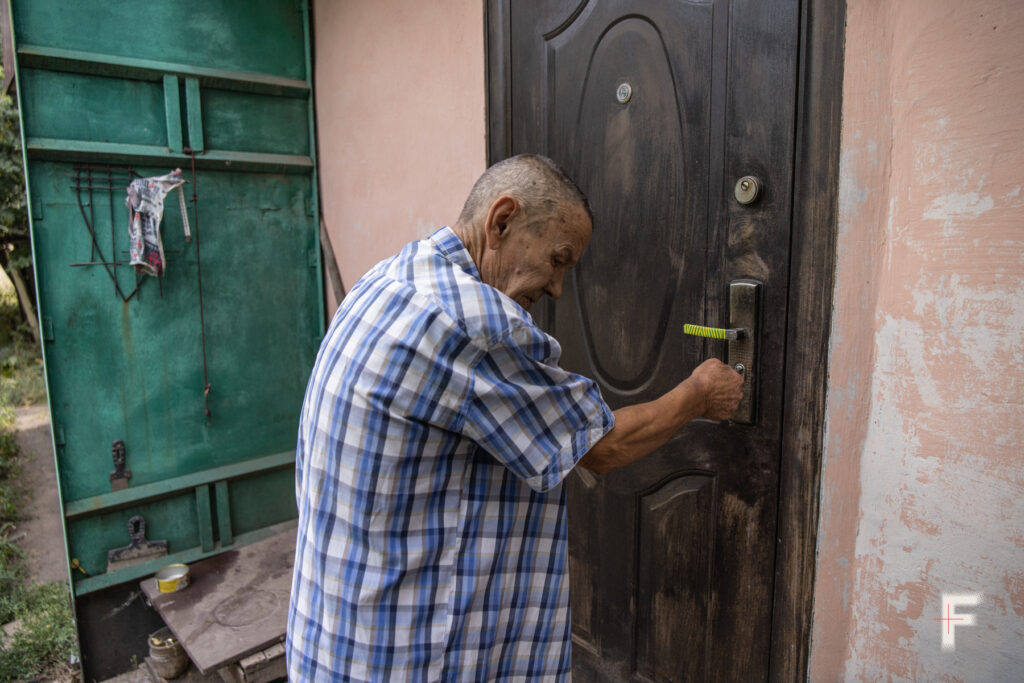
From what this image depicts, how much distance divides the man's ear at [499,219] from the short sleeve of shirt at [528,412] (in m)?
0.21

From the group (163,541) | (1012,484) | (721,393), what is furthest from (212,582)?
(1012,484)

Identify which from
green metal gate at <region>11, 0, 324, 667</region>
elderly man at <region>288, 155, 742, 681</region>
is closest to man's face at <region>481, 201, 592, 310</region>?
elderly man at <region>288, 155, 742, 681</region>

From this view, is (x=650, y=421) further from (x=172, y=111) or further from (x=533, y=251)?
(x=172, y=111)

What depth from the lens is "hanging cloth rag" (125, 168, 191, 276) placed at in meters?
2.83

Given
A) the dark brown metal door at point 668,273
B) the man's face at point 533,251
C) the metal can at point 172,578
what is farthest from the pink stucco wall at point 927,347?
the metal can at point 172,578

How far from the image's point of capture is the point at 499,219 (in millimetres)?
1238

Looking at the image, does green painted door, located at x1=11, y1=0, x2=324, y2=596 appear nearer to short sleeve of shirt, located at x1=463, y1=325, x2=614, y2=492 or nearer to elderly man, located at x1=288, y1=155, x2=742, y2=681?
elderly man, located at x1=288, y1=155, x2=742, y2=681

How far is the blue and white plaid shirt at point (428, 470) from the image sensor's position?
3.62 feet

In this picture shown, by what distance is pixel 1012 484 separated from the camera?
3.83ft

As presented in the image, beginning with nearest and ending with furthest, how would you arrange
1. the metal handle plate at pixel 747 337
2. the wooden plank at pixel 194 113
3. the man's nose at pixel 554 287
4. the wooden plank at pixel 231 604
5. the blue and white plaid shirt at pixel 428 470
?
the blue and white plaid shirt at pixel 428 470 → the man's nose at pixel 554 287 → the metal handle plate at pixel 747 337 → the wooden plank at pixel 231 604 → the wooden plank at pixel 194 113

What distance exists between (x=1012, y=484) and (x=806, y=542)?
473 mm

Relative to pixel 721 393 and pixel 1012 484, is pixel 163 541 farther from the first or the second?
pixel 1012 484

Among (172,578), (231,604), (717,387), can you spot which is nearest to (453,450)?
(717,387)

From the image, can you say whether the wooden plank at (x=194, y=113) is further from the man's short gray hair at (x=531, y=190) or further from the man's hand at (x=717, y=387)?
the man's hand at (x=717, y=387)
